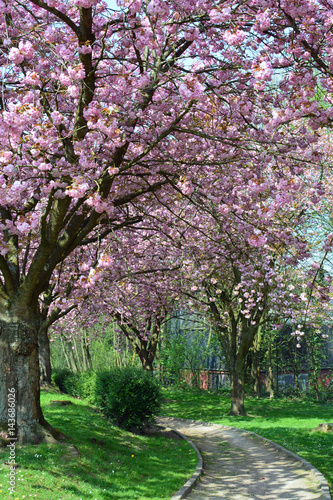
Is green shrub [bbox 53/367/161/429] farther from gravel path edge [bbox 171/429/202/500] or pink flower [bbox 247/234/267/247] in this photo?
pink flower [bbox 247/234/267/247]

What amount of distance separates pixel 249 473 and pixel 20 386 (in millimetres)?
4317

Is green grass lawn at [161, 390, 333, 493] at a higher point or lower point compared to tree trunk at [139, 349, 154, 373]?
lower

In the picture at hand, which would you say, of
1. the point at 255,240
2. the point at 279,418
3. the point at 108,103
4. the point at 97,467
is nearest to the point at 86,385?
the point at 279,418

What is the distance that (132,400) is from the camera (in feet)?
33.8

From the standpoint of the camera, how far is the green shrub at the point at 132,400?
10.3 m

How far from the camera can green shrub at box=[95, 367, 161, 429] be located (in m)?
10.3

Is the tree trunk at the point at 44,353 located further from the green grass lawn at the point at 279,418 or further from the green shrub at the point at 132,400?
the green grass lawn at the point at 279,418

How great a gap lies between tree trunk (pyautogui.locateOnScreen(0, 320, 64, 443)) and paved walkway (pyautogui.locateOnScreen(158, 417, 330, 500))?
103 inches

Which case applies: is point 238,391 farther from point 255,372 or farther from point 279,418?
point 255,372

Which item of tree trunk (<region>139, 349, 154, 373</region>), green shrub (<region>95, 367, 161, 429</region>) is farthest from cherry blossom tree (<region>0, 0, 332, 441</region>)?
tree trunk (<region>139, 349, 154, 373</region>)

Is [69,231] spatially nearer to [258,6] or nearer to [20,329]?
[20,329]

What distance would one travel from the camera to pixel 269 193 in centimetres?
681

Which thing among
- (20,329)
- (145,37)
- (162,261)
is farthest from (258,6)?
(162,261)

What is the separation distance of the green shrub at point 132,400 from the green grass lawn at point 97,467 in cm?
95
